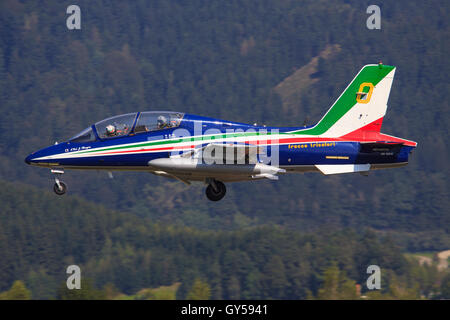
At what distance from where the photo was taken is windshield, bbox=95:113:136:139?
82.2 ft

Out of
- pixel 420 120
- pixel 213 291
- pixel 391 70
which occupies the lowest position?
pixel 213 291

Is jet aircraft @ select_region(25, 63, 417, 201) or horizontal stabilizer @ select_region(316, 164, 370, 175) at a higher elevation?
jet aircraft @ select_region(25, 63, 417, 201)

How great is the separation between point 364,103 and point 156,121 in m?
7.73

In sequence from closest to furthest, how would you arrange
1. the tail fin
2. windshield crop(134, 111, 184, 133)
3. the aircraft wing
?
the aircraft wing, windshield crop(134, 111, 184, 133), the tail fin

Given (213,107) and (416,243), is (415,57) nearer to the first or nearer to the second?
(213,107)

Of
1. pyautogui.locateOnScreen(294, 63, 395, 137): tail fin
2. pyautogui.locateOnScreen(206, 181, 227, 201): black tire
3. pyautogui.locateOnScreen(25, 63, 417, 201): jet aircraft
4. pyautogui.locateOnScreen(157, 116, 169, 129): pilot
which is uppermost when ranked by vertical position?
pyautogui.locateOnScreen(294, 63, 395, 137): tail fin

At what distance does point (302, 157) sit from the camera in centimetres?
2523

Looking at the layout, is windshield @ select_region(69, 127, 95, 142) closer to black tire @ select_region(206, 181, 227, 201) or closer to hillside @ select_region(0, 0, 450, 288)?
black tire @ select_region(206, 181, 227, 201)

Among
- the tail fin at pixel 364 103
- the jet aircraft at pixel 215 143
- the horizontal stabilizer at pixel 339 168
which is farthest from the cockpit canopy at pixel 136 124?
the tail fin at pixel 364 103

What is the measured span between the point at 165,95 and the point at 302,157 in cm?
15889

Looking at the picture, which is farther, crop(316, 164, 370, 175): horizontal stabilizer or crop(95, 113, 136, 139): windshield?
crop(316, 164, 370, 175): horizontal stabilizer

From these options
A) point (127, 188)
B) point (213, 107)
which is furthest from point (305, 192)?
point (213, 107)

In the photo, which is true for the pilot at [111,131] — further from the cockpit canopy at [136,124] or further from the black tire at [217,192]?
the black tire at [217,192]

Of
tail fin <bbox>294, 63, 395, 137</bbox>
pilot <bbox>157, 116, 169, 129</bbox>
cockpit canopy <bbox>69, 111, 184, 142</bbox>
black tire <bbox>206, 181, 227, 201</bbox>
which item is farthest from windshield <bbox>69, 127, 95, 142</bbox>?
tail fin <bbox>294, 63, 395, 137</bbox>
